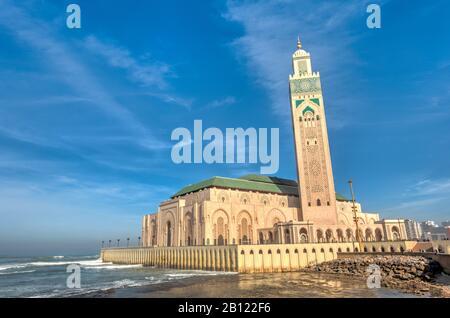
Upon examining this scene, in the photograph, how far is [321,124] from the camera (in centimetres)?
6956

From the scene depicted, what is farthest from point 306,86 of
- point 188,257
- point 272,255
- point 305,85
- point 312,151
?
point 188,257

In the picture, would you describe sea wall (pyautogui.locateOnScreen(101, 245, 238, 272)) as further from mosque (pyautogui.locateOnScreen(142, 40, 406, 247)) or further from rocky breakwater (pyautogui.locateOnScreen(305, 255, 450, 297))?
rocky breakwater (pyautogui.locateOnScreen(305, 255, 450, 297))

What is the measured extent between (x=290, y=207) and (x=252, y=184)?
11.2 metres

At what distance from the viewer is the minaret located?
6606 centimetres

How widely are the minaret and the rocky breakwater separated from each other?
22917 mm

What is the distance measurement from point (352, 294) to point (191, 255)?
33.3 metres

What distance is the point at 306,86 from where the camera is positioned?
7144 centimetres

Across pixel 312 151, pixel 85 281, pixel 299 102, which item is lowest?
pixel 85 281

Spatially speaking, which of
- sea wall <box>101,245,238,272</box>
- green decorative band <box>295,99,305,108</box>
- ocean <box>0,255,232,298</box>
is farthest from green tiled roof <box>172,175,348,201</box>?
ocean <box>0,255,232,298</box>

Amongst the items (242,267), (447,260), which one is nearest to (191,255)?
(242,267)

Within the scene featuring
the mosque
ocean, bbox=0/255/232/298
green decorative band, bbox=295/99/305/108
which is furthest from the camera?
green decorative band, bbox=295/99/305/108

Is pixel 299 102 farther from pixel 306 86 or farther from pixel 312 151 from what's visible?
pixel 312 151

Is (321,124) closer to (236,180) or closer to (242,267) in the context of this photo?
(236,180)

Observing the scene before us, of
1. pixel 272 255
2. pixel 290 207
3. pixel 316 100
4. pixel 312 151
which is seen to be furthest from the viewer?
pixel 290 207
